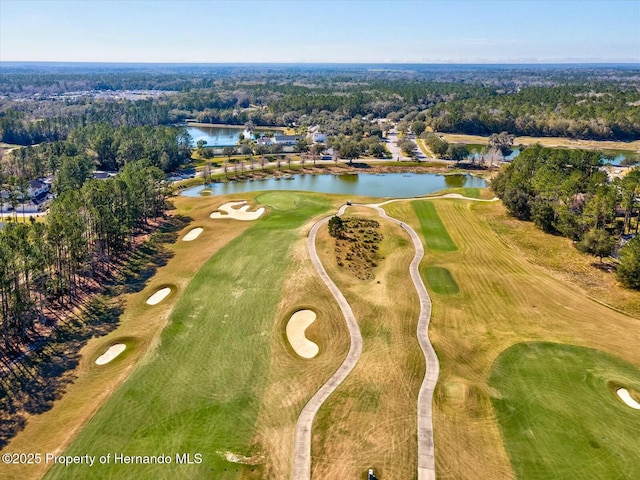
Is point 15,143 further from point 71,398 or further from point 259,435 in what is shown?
point 259,435

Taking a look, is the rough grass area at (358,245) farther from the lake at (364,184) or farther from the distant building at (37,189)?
the distant building at (37,189)

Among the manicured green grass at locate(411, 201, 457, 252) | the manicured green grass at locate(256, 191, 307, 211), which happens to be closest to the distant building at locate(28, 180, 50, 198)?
the manicured green grass at locate(256, 191, 307, 211)

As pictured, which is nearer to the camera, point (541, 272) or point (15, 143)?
point (541, 272)

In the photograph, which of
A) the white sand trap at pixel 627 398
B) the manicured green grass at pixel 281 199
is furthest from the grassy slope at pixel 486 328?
the manicured green grass at pixel 281 199

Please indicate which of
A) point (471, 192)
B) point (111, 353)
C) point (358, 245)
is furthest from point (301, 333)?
point (471, 192)

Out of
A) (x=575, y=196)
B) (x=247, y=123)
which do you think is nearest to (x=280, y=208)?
(x=575, y=196)

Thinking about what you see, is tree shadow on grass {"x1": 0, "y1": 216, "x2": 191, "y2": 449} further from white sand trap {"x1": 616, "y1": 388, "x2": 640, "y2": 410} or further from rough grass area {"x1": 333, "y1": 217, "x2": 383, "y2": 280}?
white sand trap {"x1": 616, "y1": 388, "x2": 640, "y2": 410}
